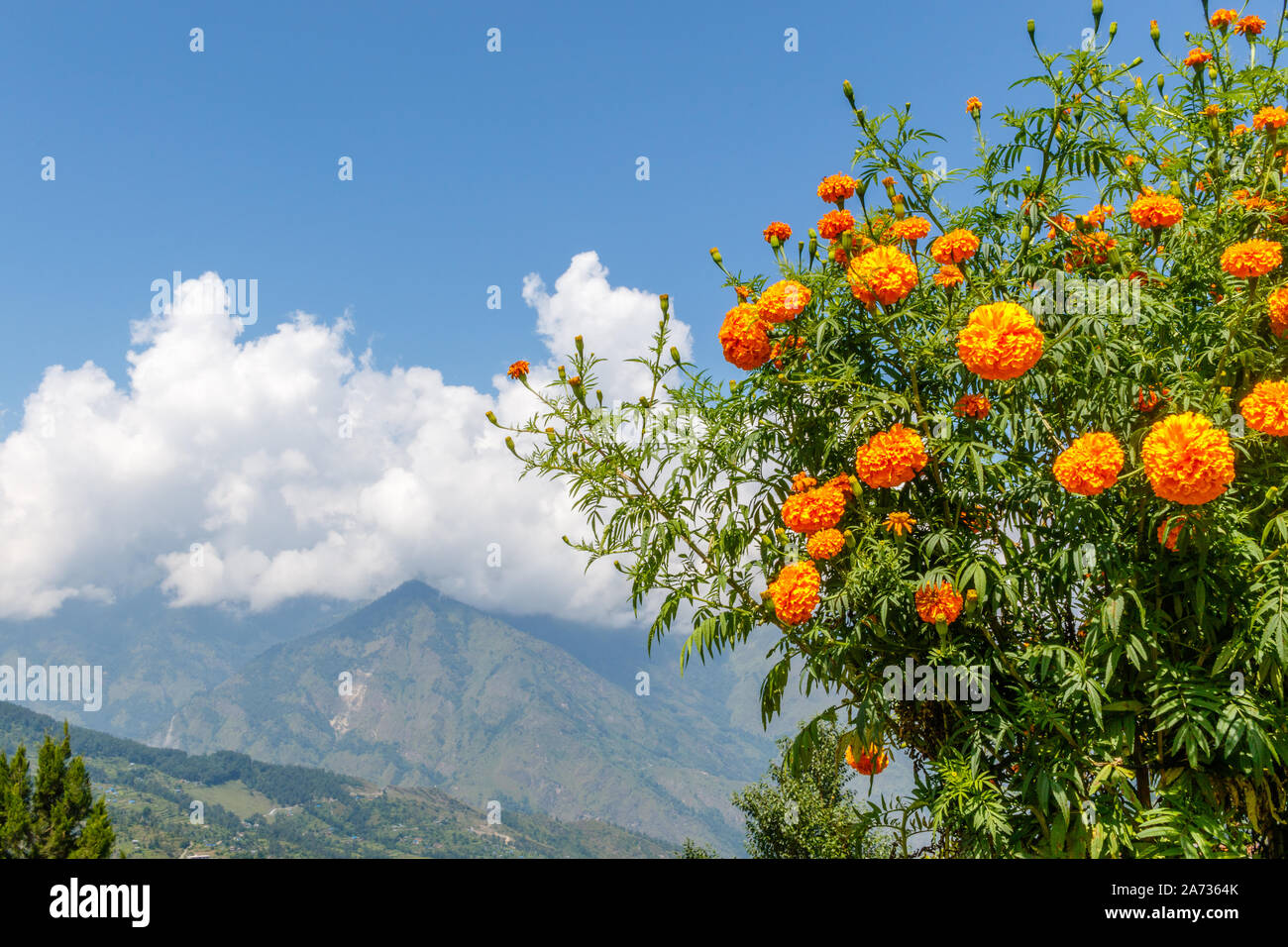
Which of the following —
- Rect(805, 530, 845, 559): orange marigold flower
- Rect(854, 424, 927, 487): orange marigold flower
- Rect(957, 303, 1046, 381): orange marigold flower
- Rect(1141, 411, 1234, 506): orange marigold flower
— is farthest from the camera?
Rect(805, 530, 845, 559): orange marigold flower

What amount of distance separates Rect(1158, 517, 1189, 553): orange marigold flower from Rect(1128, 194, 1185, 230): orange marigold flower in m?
1.27

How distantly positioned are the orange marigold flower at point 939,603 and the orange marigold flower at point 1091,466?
655 mm

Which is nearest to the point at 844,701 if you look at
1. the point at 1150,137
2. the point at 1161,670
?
the point at 1161,670

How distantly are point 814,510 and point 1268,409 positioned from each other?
1.63m

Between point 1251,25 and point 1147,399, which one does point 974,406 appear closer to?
point 1147,399

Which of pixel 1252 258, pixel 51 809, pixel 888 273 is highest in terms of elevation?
pixel 888 273

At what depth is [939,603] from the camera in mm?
3387

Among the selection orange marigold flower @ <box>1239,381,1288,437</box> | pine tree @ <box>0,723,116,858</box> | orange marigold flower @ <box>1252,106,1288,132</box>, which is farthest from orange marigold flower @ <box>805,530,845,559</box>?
pine tree @ <box>0,723,116,858</box>

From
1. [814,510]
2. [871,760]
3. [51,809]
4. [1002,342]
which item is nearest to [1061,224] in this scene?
[1002,342]

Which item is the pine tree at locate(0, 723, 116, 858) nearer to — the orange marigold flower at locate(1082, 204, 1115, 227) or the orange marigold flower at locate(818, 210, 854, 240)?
the orange marigold flower at locate(818, 210, 854, 240)

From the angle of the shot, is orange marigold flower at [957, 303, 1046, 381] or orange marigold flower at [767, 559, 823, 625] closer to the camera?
orange marigold flower at [957, 303, 1046, 381]

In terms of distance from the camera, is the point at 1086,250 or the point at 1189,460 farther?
the point at 1086,250

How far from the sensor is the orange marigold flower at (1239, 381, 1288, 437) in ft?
9.47

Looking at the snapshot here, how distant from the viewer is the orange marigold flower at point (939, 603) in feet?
11.0
